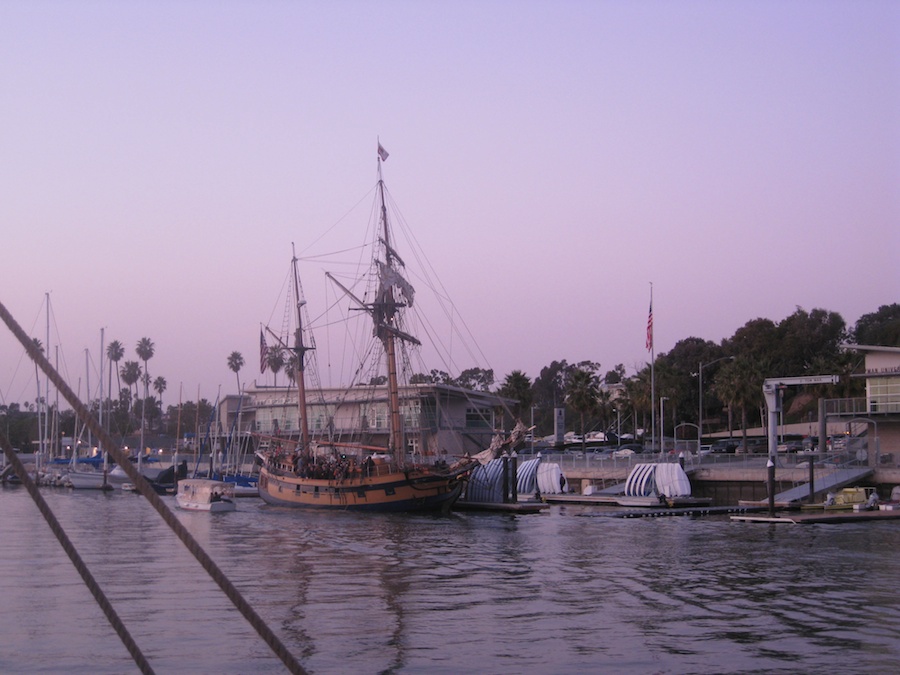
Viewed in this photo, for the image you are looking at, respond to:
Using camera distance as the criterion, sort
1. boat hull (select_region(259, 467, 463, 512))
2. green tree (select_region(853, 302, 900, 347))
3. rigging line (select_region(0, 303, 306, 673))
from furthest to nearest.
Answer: green tree (select_region(853, 302, 900, 347))
boat hull (select_region(259, 467, 463, 512))
rigging line (select_region(0, 303, 306, 673))

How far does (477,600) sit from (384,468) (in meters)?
32.4

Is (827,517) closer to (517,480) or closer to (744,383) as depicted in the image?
(517,480)

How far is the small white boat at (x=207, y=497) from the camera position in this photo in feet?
193

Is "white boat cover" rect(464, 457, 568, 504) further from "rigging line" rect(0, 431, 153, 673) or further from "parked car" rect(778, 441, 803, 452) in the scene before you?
"rigging line" rect(0, 431, 153, 673)

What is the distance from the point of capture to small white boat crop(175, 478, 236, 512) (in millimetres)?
58812

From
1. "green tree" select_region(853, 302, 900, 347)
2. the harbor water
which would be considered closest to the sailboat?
Answer: the harbor water

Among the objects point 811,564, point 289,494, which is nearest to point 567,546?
point 811,564

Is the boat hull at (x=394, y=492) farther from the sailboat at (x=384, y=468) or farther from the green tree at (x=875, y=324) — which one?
the green tree at (x=875, y=324)

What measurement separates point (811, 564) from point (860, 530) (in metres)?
11.4

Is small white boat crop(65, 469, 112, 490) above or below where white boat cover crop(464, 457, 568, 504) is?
below

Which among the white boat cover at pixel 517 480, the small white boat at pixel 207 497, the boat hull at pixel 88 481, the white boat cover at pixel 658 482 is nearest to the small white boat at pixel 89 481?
the boat hull at pixel 88 481

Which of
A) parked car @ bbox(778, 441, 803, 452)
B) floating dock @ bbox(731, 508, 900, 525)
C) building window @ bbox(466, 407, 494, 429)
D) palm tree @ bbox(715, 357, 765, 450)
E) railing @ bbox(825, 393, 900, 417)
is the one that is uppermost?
palm tree @ bbox(715, 357, 765, 450)

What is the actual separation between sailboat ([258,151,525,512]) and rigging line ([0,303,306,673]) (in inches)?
1973

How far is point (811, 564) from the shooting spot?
31.6 meters
